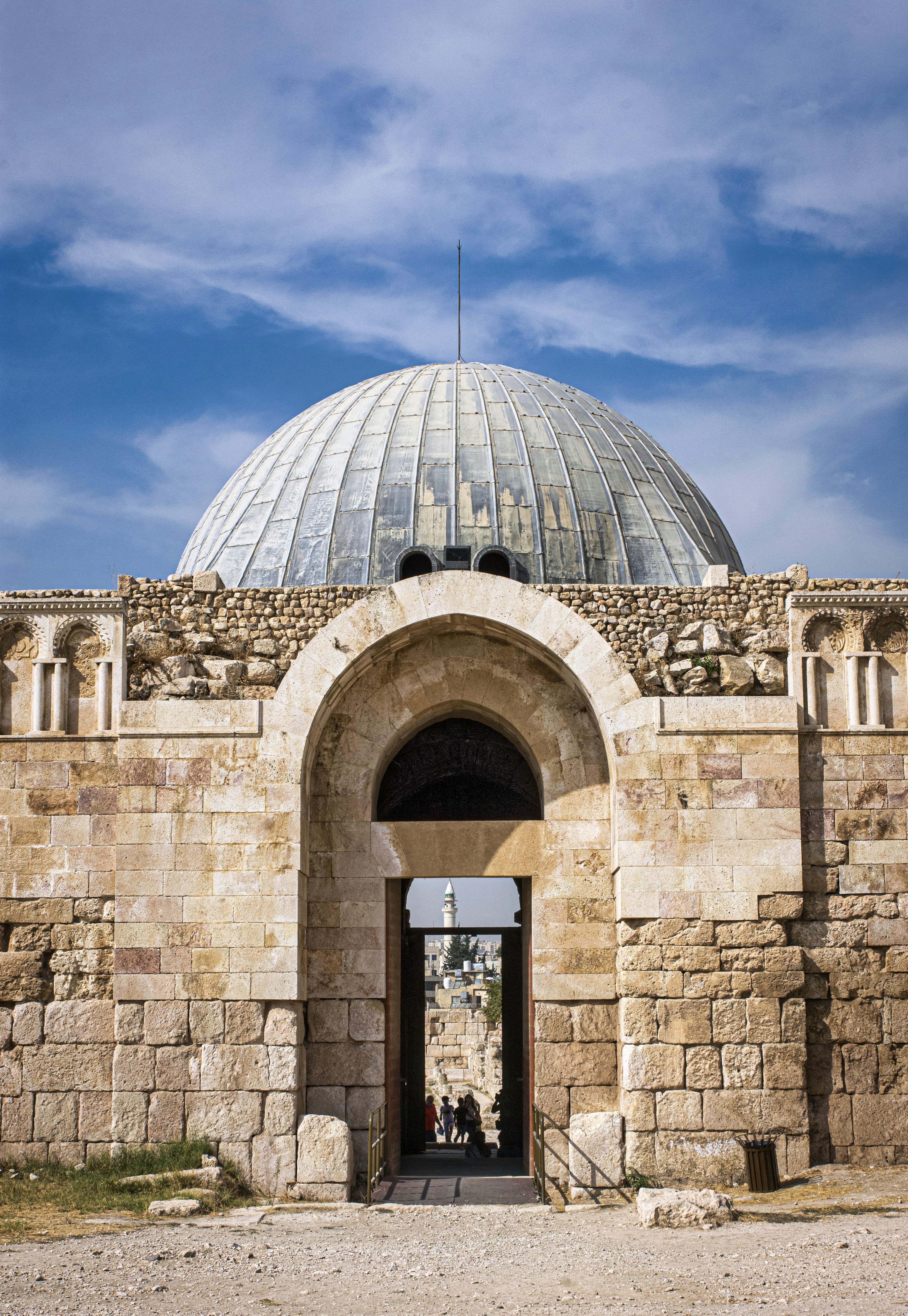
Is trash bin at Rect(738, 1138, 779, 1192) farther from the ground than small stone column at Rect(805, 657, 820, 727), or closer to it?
closer to it

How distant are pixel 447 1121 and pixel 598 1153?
550 inches

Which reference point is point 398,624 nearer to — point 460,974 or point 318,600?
point 318,600

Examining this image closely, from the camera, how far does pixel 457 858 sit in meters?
11.2

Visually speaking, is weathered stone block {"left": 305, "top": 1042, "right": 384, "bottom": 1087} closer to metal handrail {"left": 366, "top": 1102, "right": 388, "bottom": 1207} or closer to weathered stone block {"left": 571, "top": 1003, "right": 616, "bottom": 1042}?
metal handrail {"left": 366, "top": 1102, "right": 388, "bottom": 1207}

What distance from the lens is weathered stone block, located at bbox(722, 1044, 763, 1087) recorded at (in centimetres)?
1017

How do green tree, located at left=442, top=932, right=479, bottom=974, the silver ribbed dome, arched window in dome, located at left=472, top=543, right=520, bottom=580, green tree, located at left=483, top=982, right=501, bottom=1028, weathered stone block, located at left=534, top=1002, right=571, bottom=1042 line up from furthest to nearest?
green tree, located at left=442, top=932, right=479, bottom=974, green tree, located at left=483, top=982, right=501, bottom=1028, the silver ribbed dome, arched window in dome, located at left=472, top=543, right=520, bottom=580, weathered stone block, located at left=534, top=1002, right=571, bottom=1042

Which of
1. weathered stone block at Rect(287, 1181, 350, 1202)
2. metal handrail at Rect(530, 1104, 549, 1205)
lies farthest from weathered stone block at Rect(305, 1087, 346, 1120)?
metal handrail at Rect(530, 1104, 549, 1205)

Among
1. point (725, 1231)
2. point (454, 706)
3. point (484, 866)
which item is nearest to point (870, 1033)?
point (725, 1231)

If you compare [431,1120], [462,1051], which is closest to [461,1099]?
[431,1120]

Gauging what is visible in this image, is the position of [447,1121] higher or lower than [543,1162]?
lower

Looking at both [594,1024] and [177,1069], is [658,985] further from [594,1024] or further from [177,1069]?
[177,1069]

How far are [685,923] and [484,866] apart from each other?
194 centimetres

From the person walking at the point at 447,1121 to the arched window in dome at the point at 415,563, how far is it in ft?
39.4

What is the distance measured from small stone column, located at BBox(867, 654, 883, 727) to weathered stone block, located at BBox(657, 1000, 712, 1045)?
3.01m
